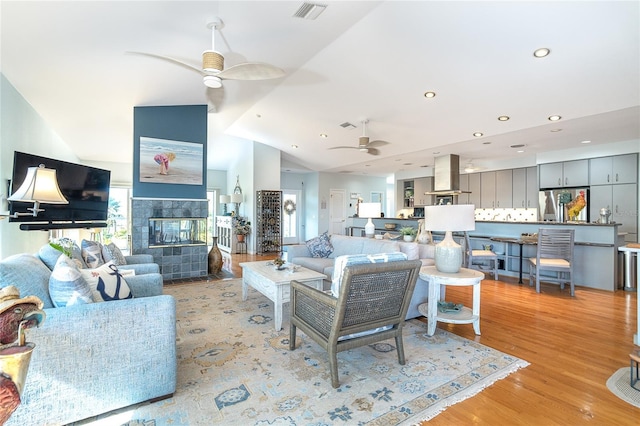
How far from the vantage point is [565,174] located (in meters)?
6.72

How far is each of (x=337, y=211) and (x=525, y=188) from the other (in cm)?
576

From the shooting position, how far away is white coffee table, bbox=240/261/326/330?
10.1 ft

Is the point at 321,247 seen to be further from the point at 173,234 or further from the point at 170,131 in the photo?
the point at 170,131

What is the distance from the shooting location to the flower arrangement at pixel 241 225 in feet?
28.5

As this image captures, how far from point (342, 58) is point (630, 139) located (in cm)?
573

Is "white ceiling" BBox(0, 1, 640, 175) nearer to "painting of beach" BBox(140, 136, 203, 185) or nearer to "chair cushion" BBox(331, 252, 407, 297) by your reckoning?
"painting of beach" BBox(140, 136, 203, 185)

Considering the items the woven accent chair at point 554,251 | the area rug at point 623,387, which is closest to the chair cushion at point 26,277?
the area rug at point 623,387

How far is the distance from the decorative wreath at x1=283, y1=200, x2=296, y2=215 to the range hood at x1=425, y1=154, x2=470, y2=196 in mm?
5236

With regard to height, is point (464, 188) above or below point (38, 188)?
above

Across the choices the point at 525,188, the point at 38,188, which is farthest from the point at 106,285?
the point at 525,188

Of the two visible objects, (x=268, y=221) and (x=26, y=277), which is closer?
(x=26, y=277)

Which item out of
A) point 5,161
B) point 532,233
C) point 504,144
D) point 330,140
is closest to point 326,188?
point 330,140

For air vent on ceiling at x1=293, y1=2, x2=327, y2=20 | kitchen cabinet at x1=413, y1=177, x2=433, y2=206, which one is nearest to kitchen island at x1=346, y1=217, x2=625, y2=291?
kitchen cabinet at x1=413, y1=177, x2=433, y2=206

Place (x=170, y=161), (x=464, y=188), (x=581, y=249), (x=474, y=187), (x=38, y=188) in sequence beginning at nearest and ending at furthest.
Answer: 1. (x=38, y=188)
2. (x=581, y=249)
3. (x=170, y=161)
4. (x=474, y=187)
5. (x=464, y=188)
